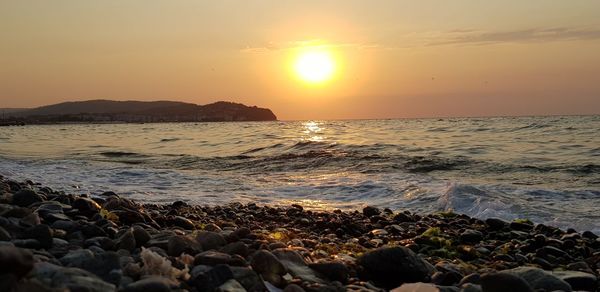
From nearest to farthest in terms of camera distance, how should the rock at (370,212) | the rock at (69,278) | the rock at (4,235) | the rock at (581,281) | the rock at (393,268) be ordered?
the rock at (69,278) → the rock at (4,235) → the rock at (393,268) → the rock at (581,281) → the rock at (370,212)

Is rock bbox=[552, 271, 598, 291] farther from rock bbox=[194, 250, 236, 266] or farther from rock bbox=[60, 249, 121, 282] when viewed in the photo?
rock bbox=[60, 249, 121, 282]

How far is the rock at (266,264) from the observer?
3.71m

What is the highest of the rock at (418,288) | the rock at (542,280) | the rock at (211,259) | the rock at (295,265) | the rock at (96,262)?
the rock at (96,262)

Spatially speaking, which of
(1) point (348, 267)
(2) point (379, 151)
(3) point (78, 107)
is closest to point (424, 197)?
(1) point (348, 267)

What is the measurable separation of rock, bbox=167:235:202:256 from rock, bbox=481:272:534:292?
2.12 meters

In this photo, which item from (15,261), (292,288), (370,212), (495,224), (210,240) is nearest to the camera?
(15,261)

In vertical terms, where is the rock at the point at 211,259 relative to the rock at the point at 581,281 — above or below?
above

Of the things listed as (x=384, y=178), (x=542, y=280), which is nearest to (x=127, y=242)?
(x=542, y=280)

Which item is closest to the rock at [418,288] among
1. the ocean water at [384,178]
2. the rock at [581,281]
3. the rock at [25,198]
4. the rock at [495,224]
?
the rock at [581,281]

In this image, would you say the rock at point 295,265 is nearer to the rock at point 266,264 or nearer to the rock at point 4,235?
the rock at point 266,264

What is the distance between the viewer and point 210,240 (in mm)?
4402

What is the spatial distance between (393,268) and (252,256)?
1.17 meters

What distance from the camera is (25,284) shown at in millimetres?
2486

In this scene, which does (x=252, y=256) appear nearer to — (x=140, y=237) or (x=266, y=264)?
(x=266, y=264)
